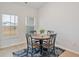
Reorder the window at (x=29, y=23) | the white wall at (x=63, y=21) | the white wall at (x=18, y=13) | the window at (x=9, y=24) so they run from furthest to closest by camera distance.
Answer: the window at (x=29, y=23), the window at (x=9, y=24), the white wall at (x=18, y=13), the white wall at (x=63, y=21)

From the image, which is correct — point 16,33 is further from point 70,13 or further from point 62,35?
point 70,13

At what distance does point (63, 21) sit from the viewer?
15.4 feet

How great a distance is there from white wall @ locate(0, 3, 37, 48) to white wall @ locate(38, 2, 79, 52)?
851 millimetres

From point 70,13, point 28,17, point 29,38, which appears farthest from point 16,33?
point 70,13

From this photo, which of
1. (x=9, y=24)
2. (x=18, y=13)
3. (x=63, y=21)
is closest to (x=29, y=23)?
(x=18, y=13)

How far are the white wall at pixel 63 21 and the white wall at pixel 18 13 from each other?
0.85 meters

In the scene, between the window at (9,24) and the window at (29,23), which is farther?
the window at (29,23)

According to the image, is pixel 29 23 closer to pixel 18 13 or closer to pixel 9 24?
pixel 18 13

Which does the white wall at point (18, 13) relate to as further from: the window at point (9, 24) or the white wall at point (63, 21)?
the white wall at point (63, 21)

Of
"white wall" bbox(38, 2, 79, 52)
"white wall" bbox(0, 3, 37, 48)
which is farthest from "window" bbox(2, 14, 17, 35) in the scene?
"white wall" bbox(38, 2, 79, 52)

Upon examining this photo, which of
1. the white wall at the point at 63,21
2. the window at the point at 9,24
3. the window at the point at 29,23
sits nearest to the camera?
the white wall at the point at 63,21

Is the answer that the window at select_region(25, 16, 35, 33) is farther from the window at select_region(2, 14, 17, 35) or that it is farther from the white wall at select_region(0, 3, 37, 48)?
the window at select_region(2, 14, 17, 35)

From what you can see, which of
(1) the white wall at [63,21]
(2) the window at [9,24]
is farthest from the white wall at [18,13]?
(1) the white wall at [63,21]

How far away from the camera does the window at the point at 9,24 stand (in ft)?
15.6
